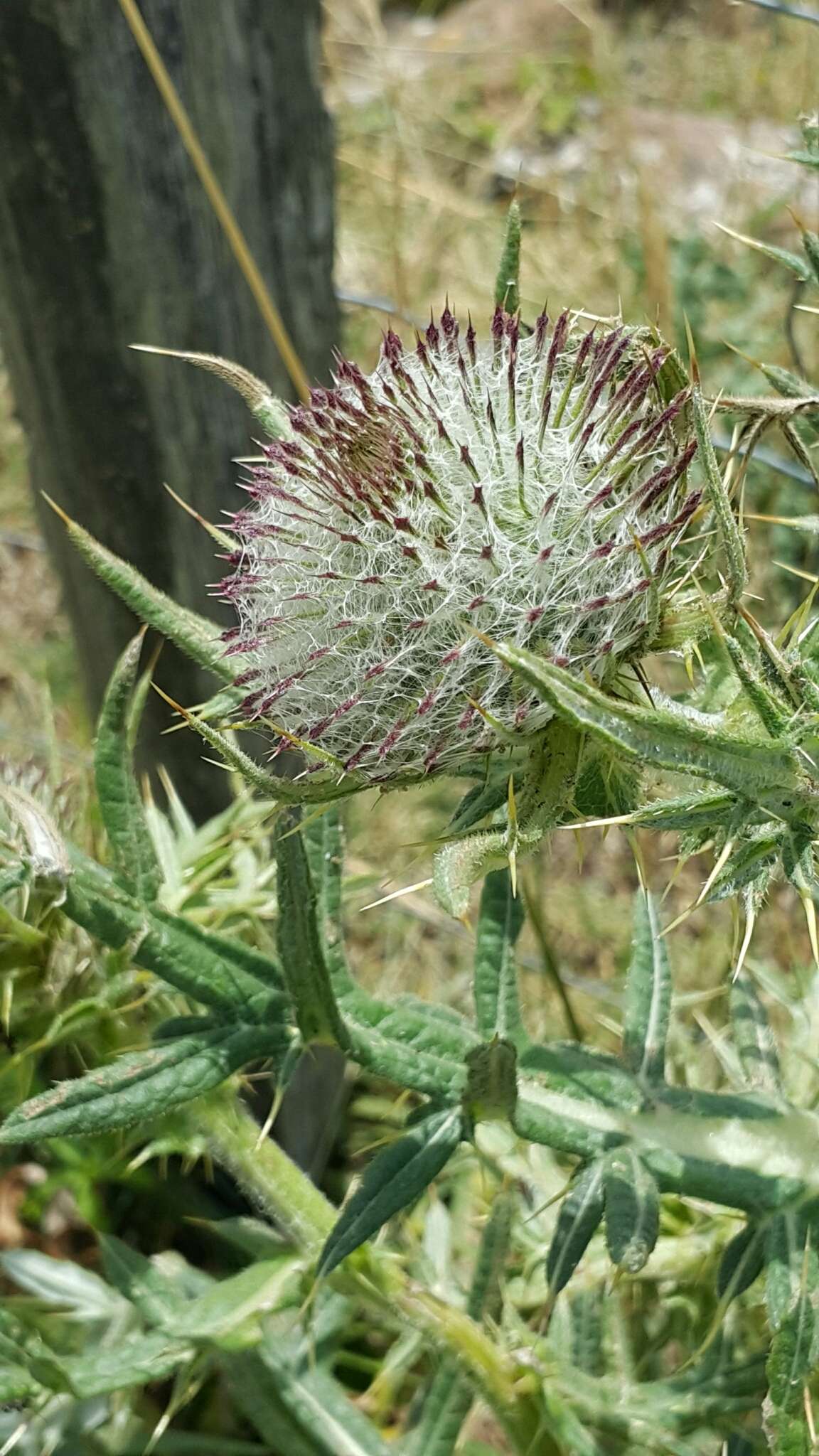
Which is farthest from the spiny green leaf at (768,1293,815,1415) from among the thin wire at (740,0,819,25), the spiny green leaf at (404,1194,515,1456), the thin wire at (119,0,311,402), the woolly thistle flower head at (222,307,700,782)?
the thin wire at (740,0,819,25)

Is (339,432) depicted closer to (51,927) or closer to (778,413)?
(778,413)

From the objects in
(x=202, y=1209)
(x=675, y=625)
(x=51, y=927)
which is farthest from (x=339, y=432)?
(x=202, y=1209)

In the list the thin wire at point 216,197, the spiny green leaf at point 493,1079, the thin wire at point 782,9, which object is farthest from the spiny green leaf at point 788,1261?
the thin wire at point 782,9

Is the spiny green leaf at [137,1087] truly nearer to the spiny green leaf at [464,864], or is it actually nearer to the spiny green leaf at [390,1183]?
the spiny green leaf at [390,1183]

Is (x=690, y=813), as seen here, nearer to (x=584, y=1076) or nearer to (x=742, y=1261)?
(x=584, y=1076)

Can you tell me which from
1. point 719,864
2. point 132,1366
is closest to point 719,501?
point 719,864

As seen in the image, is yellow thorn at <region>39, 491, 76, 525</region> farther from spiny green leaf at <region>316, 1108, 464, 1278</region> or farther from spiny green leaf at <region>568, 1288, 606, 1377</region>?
spiny green leaf at <region>568, 1288, 606, 1377</region>
